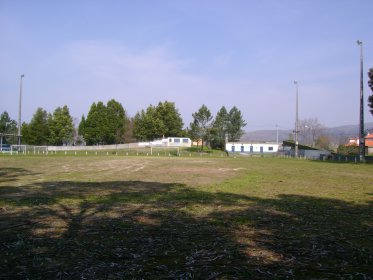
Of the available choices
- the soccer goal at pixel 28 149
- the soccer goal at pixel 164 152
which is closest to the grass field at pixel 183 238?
the soccer goal at pixel 28 149

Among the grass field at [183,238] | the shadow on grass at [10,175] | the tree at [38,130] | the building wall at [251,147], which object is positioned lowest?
the shadow on grass at [10,175]

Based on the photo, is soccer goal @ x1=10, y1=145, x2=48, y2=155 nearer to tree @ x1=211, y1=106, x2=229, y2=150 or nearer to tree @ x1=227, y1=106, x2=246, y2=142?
tree @ x1=211, y1=106, x2=229, y2=150

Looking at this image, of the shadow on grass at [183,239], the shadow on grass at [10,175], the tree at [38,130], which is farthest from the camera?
the tree at [38,130]

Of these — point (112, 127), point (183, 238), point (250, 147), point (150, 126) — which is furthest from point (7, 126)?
point (183, 238)

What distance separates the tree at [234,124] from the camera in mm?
108062

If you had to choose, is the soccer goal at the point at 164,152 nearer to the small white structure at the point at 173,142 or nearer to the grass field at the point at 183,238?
the small white structure at the point at 173,142

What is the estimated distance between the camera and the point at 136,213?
784 centimetres

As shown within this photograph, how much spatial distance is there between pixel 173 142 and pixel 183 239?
264ft

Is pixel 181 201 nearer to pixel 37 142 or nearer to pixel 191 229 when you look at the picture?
pixel 191 229

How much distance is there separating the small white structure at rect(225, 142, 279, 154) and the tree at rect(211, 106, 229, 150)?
9.72 ft

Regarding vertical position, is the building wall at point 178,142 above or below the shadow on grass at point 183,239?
above

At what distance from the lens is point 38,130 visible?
80.5 metres

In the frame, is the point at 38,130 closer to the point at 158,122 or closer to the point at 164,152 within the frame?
the point at 158,122

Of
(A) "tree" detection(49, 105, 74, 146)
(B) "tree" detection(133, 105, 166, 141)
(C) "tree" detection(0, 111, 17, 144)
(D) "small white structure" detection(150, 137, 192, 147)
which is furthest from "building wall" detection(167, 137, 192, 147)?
(C) "tree" detection(0, 111, 17, 144)
